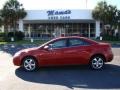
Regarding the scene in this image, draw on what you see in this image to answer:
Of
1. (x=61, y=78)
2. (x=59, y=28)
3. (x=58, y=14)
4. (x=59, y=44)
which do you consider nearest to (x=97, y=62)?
(x=59, y=44)

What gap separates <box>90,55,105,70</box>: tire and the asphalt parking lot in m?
0.27

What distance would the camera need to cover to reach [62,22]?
176 ft

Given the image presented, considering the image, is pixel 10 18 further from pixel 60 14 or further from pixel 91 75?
pixel 91 75

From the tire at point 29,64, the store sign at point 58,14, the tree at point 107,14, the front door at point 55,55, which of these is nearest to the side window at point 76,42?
the front door at point 55,55

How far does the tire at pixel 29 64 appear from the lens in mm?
14141

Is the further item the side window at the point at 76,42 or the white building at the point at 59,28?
the white building at the point at 59,28

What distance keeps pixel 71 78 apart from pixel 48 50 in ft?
6.92

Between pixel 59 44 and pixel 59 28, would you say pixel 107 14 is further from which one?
pixel 59 44

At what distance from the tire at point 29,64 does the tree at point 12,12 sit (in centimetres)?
3308

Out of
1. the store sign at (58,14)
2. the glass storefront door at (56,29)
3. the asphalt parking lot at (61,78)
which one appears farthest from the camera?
the glass storefront door at (56,29)

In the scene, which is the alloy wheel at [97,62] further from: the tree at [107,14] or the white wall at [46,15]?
the white wall at [46,15]

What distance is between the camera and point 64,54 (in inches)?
555

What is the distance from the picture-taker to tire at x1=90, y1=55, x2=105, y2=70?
563 inches

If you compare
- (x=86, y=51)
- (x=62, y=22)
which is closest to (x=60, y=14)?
(x=62, y=22)
